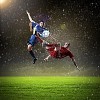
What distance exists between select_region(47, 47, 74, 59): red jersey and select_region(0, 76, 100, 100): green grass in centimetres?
29

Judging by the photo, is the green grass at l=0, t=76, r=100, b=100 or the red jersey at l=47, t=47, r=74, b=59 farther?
the red jersey at l=47, t=47, r=74, b=59

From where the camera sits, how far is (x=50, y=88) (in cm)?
381

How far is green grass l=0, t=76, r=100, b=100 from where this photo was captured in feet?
12.0

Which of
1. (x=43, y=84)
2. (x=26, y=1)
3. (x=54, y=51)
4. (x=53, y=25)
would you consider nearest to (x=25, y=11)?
(x=26, y=1)

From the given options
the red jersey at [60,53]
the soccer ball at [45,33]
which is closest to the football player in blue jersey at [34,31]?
the soccer ball at [45,33]

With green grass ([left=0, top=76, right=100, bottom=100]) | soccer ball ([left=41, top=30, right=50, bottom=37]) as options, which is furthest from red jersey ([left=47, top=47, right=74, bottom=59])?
green grass ([left=0, top=76, right=100, bottom=100])

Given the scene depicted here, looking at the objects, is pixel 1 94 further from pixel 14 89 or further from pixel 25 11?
pixel 25 11

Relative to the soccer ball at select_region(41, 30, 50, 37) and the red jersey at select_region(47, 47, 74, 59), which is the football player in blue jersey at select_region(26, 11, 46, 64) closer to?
the soccer ball at select_region(41, 30, 50, 37)

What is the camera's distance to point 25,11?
393 cm

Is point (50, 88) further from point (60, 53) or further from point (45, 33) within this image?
point (45, 33)

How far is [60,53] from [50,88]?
0.48m

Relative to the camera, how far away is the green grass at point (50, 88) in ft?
12.0

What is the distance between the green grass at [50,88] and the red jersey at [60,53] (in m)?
0.29

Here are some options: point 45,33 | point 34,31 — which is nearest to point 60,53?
point 45,33
